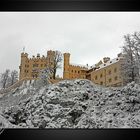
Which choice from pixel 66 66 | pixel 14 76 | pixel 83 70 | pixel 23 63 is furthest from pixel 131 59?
pixel 14 76

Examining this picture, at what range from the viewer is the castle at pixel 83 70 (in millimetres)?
3975

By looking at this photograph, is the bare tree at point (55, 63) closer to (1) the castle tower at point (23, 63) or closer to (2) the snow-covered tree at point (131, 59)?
(1) the castle tower at point (23, 63)

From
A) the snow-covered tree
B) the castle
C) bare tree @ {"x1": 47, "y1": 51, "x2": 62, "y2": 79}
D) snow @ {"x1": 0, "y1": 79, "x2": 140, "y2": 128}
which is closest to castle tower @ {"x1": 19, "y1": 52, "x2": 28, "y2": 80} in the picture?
the castle

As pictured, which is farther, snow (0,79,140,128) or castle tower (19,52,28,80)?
castle tower (19,52,28,80)

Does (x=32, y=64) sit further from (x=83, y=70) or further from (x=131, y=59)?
(x=131, y=59)

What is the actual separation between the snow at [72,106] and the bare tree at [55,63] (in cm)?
21

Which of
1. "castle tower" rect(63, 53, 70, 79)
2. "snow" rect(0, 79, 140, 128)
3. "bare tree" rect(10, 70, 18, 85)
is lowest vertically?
"snow" rect(0, 79, 140, 128)

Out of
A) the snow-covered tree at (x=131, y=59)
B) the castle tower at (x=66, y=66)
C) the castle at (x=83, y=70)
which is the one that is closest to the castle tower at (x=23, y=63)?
the castle at (x=83, y=70)

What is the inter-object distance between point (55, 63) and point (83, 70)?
1.44ft

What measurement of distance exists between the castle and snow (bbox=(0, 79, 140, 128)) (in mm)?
88

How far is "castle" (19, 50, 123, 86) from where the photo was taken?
156 inches

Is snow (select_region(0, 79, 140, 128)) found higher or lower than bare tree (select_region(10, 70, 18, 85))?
lower

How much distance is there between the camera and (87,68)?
3.97 metres

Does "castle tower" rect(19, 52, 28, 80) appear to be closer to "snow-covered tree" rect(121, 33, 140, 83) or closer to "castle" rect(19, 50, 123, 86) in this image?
"castle" rect(19, 50, 123, 86)
